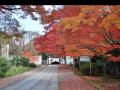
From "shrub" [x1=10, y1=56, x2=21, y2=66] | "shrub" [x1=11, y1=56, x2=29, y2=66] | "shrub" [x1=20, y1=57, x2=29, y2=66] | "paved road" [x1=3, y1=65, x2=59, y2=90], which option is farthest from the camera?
"shrub" [x1=20, y1=57, x2=29, y2=66]

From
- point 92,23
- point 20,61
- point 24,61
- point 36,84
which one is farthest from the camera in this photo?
point 24,61

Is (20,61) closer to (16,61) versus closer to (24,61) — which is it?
(24,61)

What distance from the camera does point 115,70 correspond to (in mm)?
44438

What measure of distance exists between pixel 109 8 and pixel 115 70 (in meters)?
21.3

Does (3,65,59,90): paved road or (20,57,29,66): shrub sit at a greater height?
(20,57,29,66): shrub

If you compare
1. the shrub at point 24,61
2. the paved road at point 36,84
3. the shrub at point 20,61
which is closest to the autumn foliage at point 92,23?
the paved road at point 36,84

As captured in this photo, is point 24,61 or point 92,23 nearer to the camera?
point 92,23

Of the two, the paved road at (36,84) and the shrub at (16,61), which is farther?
the shrub at (16,61)

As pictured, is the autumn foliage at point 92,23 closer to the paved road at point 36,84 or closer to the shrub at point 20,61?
the paved road at point 36,84

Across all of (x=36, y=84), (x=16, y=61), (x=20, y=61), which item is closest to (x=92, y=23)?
(x=36, y=84)

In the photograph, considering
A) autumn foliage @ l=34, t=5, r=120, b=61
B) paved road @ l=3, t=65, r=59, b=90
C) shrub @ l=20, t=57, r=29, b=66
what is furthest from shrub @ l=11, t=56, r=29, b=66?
autumn foliage @ l=34, t=5, r=120, b=61

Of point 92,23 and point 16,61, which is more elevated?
point 92,23

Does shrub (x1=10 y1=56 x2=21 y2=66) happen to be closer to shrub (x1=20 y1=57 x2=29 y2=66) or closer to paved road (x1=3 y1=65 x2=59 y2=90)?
shrub (x1=20 y1=57 x2=29 y2=66)

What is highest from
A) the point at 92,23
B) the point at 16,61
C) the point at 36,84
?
the point at 92,23
